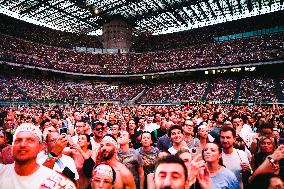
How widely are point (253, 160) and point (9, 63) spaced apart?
146 feet

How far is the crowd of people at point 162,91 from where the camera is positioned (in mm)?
35594

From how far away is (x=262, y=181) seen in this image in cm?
334

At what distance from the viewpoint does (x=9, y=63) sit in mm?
42094

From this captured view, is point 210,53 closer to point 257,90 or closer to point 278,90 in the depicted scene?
point 257,90

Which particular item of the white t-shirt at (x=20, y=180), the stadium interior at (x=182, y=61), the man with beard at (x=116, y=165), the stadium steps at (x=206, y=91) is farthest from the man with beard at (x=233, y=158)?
the stadium steps at (x=206, y=91)

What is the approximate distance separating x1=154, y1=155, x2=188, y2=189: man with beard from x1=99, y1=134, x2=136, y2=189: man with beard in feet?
4.05

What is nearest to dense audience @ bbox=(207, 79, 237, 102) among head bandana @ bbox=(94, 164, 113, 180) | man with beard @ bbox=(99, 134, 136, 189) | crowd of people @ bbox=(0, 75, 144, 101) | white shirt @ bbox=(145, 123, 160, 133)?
crowd of people @ bbox=(0, 75, 144, 101)

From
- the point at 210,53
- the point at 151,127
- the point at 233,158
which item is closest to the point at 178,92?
the point at 210,53

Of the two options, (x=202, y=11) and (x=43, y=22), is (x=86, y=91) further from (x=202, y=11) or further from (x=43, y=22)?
(x=202, y=11)

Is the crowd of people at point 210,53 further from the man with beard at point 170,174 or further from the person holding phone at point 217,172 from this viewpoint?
the man with beard at point 170,174

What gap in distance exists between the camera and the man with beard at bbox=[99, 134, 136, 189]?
3.79 metres

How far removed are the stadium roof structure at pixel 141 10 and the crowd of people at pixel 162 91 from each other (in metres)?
10.8

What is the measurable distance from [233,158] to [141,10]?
39.9 meters

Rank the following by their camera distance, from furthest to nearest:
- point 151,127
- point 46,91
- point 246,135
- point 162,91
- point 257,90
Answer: point 162,91 < point 46,91 < point 257,90 < point 151,127 < point 246,135
